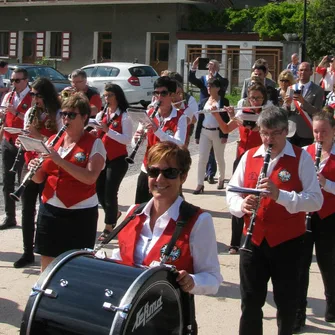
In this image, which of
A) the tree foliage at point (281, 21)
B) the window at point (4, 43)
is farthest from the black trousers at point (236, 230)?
the window at point (4, 43)

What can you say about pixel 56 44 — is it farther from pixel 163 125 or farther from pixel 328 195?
pixel 328 195

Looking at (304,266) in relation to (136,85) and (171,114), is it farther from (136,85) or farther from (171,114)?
(136,85)

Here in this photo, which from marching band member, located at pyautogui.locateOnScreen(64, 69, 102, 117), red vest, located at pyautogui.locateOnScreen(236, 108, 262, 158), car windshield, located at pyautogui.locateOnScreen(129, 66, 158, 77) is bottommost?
red vest, located at pyautogui.locateOnScreen(236, 108, 262, 158)

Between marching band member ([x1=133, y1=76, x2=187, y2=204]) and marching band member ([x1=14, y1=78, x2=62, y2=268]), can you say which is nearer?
marching band member ([x1=14, y1=78, x2=62, y2=268])

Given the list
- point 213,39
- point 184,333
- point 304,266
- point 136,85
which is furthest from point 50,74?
point 184,333

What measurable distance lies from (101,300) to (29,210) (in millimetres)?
3714

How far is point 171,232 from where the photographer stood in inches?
133

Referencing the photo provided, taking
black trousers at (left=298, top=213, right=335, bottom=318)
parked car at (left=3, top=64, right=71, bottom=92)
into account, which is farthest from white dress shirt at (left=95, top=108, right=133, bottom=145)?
parked car at (left=3, top=64, right=71, bottom=92)

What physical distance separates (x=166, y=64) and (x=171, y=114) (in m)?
28.2

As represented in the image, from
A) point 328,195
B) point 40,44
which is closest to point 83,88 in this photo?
point 328,195

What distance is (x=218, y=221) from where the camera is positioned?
27.9ft

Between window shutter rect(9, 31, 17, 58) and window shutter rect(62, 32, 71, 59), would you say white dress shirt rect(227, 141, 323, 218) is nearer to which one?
window shutter rect(62, 32, 71, 59)

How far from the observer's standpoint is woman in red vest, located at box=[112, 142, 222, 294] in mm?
3334

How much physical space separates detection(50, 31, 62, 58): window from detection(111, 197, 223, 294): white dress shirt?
35314 millimetres
